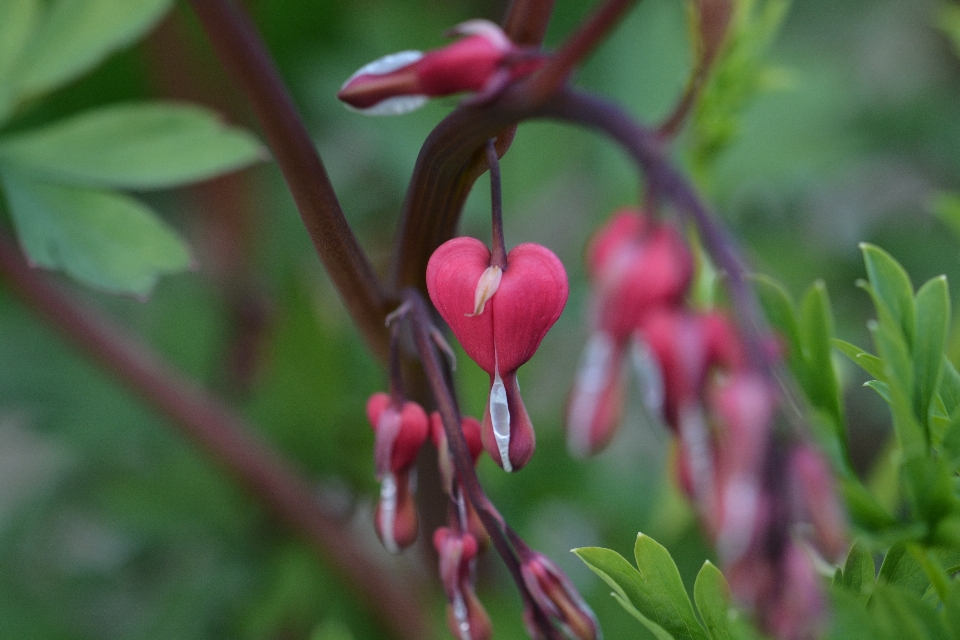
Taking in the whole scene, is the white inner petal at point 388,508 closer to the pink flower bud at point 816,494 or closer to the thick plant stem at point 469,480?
the thick plant stem at point 469,480

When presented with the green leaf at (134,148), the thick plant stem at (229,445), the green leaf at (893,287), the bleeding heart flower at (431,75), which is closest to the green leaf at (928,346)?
the green leaf at (893,287)

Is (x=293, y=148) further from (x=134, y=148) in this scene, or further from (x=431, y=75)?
(x=134, y=148)

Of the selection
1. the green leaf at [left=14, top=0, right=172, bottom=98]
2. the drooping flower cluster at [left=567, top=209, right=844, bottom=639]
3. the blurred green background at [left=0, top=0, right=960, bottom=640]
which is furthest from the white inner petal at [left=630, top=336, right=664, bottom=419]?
the green leaf at [left=14, top=0, right=172, bottom=98]

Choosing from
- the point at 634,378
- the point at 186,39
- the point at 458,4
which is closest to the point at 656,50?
the point at 458,4

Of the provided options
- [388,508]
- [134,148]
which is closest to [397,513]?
[388,508]

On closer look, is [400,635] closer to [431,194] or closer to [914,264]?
[431,194]
